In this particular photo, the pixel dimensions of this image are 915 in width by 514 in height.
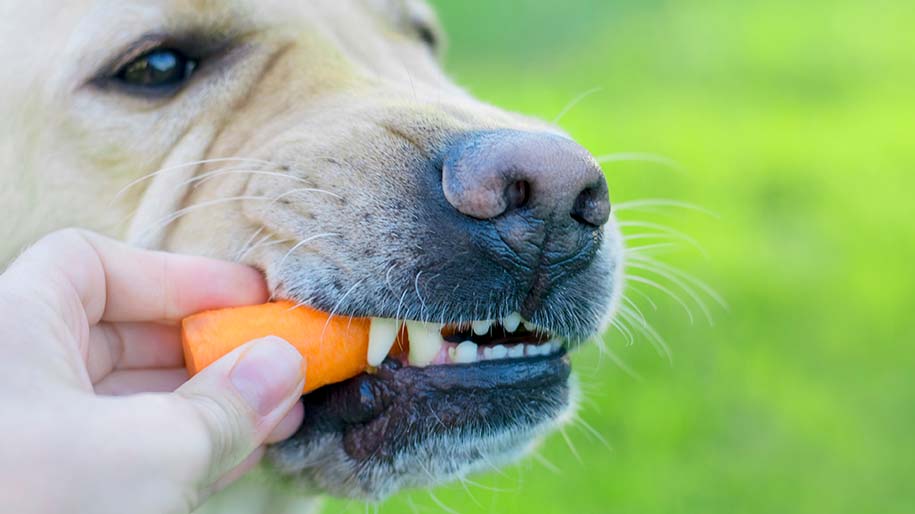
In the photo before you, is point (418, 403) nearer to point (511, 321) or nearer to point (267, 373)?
point (511, 321)

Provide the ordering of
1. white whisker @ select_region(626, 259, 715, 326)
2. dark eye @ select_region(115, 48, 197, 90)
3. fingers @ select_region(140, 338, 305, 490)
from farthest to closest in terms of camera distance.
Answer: white whisker @ select_region(626, 259, 715, 326)
dark eye @ select_region(115, 48, 197, 90)
fingers @ select_region(140, 338, 305, 490)

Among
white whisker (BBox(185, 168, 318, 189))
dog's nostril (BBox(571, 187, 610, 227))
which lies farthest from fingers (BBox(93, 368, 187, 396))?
dog's nostril (BBox(571, 187, 610, 227))

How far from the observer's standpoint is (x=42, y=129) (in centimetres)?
288

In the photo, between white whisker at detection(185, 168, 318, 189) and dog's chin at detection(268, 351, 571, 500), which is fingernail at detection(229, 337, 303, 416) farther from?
white whisker at detection(185, 168, 318, 189)

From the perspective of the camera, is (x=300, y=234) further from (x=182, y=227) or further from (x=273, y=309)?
(x=182, y=227)

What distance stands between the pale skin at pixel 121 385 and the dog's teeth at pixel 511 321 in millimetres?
516

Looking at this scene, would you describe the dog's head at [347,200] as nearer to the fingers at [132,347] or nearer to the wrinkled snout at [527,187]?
the wrinkled snout at [527,187]

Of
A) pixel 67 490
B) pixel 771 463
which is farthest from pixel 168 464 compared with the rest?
pixel 771 463

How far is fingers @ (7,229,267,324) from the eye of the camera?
231cm

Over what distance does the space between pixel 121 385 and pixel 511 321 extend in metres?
0.95

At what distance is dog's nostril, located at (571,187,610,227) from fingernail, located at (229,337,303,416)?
0.71 meters

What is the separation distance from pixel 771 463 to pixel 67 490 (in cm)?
444

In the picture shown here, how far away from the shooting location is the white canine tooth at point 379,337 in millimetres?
2602

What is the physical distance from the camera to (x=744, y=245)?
Result: 719 centimetres
